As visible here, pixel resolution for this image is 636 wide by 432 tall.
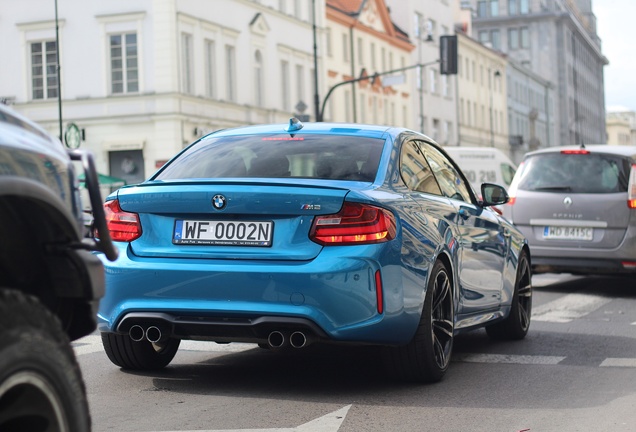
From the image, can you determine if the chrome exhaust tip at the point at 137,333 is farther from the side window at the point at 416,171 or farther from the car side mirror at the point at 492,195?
the car side mirror at the point at 492,195

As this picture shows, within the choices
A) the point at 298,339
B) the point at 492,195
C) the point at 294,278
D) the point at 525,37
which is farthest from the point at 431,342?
the point at 525,37

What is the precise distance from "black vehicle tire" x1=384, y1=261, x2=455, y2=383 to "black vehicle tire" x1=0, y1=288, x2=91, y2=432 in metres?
3.92

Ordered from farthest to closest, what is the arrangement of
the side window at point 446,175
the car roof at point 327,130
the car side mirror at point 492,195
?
the car side mirror at point 492,195 → the side window at point 446,175 → the car roof at point 327,130

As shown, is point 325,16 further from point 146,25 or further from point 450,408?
point 450,408

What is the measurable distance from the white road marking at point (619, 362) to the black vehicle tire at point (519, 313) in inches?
46.5

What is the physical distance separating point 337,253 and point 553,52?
463 feet

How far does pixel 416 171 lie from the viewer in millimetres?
7902

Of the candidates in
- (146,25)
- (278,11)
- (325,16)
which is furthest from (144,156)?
(325,16)

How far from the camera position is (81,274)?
3.59 meters

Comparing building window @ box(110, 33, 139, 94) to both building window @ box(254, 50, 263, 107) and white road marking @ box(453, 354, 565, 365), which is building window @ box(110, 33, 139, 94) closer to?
building window @ box(254, 50, 263, 107)

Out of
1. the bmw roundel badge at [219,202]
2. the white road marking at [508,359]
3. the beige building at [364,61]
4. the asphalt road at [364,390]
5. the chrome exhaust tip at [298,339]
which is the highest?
the beige building at [364,61]

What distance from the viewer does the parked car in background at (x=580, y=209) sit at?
14.3 meters

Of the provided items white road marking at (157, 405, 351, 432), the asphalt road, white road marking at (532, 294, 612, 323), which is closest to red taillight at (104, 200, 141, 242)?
the asphalt road

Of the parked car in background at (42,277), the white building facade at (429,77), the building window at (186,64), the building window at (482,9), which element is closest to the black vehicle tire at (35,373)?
the parked car in background at (42,277)
